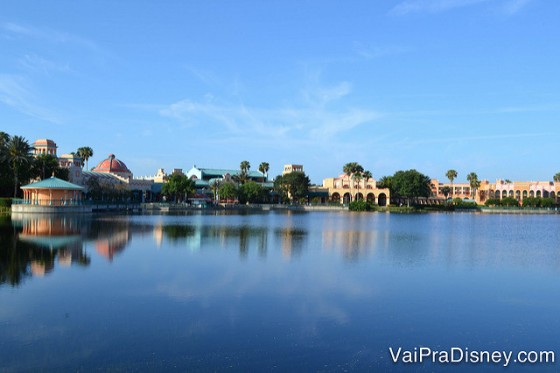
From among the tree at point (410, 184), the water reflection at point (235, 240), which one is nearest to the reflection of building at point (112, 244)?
the water reflection at point (235, 240)

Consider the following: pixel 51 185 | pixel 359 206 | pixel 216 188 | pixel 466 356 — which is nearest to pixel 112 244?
pixel 466 356

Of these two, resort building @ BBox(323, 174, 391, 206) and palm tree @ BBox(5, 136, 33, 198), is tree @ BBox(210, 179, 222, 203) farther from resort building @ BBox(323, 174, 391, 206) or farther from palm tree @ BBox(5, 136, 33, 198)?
palm tree @ BBox(5, 136, 33, 198)

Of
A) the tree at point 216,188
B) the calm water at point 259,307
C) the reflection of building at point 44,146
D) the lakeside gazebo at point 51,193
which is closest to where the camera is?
the calm water at point 259,307

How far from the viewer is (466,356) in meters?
11.2

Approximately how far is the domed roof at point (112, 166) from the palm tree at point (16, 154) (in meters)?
38.6

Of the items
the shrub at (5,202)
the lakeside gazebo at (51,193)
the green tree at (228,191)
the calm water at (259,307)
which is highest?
the green tree at (228,191)

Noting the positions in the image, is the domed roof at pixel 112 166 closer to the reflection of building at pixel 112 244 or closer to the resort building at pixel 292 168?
the resort building at pixel 292 168

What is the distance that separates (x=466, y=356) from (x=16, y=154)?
6638 centimetres

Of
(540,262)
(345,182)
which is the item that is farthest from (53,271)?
(345,182)

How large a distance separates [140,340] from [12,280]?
8.26 metres

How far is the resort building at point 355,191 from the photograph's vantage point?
126 meters

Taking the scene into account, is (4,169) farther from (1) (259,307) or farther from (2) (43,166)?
(1) (259,307)

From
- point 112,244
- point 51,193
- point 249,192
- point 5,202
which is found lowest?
point 112,244

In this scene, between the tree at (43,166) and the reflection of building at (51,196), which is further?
the tree at (43,166)
